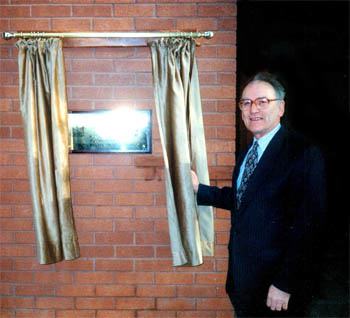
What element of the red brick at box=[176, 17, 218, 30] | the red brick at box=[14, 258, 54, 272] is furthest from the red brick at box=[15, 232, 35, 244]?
the red brick at box=[176, 17, 218, 30]

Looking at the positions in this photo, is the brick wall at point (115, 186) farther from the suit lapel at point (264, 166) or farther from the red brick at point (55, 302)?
the suit lapel at point (264, 166)

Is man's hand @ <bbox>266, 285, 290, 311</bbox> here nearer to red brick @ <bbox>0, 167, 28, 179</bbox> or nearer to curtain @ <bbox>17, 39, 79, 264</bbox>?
curtain @ <bbox>17, 39, 79, 264</bbox>

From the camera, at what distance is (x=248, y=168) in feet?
6.84

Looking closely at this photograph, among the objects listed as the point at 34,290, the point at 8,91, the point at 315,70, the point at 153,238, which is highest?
the point at 315,70

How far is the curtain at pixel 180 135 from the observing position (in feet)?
8.02

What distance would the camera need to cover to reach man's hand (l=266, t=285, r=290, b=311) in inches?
71.9

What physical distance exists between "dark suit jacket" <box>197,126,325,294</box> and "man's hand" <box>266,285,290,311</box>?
49mm

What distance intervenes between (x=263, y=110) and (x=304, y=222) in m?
0.65

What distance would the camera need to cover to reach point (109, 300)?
288 centimetres

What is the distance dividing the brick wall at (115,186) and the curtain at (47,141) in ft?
0.85

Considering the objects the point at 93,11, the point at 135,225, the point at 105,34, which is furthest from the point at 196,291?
the point at 93,11

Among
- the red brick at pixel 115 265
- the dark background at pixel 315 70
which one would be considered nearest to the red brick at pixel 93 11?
the dark background at pixel 315 70

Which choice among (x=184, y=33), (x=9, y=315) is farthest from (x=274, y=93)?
(x=9, y=315)

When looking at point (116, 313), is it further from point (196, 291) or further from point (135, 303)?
point (196, 291)
